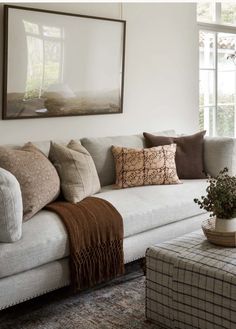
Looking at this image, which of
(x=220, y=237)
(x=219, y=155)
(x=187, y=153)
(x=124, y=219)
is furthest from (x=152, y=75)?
(x=220, y=237)

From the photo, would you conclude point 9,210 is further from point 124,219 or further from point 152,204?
point 152,204

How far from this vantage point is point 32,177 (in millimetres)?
2529

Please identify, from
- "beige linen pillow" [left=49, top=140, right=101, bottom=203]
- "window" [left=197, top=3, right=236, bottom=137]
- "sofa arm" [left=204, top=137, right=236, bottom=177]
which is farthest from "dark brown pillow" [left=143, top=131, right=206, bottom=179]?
"window" [left=197, top=3, right=236, bottom=137]

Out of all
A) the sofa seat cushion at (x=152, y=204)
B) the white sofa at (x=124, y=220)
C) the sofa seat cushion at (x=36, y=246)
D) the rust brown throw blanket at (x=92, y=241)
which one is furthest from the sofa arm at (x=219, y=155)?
the sofa seat cushion at (x=36, y=246)

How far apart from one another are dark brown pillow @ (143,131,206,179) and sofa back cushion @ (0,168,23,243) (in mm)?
1752

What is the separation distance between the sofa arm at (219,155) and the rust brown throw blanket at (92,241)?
136cm

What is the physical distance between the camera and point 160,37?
13.7 ft

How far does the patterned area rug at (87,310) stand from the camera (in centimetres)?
222

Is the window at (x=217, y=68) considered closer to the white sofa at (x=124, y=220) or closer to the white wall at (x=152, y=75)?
the white wall at (x=152, y=75)

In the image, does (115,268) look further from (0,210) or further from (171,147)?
(171,147)

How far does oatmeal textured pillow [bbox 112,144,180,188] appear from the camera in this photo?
131 inches

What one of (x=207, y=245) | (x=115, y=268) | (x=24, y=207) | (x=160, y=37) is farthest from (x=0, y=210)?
(x=160, y=37)

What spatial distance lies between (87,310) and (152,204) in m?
0.86

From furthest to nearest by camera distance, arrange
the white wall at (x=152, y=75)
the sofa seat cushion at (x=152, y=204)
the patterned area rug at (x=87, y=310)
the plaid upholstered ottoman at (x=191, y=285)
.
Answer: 1. the white wall at (x=152, y=75)
2. the sofa seat cushion at (x=152, y=204)
3. the patterned area rug at (x=87, y=310)
4. the plaid upholstered ottoman at (x=191, y=285)
